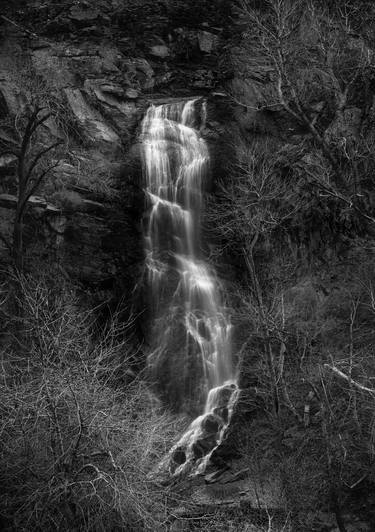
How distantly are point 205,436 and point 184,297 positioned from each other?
4606 mm

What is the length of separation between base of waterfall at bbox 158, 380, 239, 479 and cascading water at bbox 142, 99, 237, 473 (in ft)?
0.09

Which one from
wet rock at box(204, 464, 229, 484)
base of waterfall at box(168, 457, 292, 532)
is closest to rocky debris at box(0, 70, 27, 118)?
wet rock at box(204, 464, 229, 484)

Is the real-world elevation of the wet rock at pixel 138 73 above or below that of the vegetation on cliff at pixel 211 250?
above

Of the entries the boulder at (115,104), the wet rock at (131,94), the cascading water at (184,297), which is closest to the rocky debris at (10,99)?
the boulder at (115,104)

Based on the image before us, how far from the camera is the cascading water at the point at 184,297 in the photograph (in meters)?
16.3

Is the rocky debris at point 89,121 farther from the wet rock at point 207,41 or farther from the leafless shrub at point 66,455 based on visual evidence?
the leafless shrub at point 66,455

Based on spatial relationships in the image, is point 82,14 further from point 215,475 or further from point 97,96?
point 215,475

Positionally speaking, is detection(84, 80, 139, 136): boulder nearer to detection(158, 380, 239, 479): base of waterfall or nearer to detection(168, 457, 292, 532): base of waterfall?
detection(158, 380, 239, 479): base of waterfall

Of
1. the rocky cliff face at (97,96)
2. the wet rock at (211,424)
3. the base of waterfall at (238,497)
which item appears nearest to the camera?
the base of waterfall at (238,497)

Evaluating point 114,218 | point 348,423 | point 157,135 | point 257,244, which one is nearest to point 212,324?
point 257,244

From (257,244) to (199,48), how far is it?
35.4 feet

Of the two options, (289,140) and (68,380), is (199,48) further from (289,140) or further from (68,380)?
(68,380)

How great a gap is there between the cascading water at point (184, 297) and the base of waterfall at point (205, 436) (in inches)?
1.1

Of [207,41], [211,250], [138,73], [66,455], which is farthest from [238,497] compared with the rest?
[207,41]
